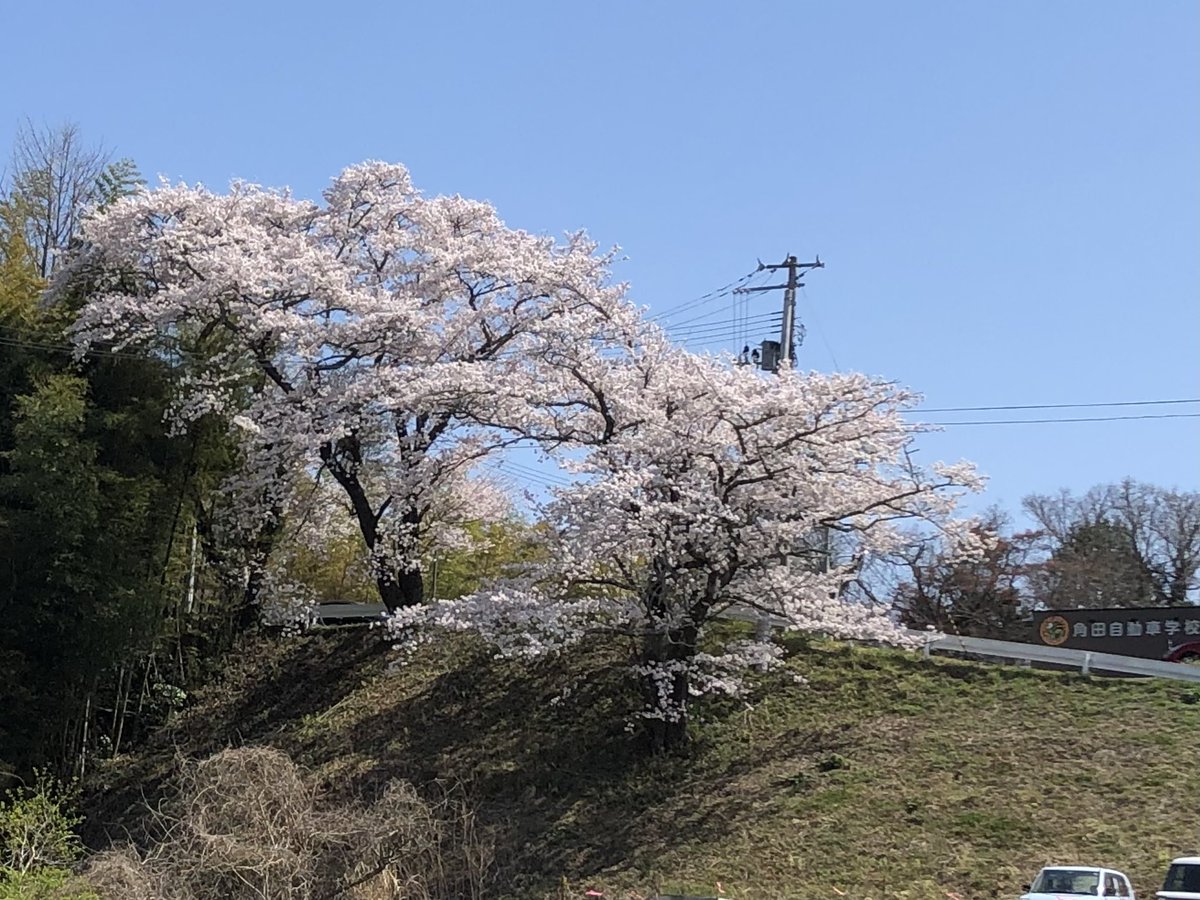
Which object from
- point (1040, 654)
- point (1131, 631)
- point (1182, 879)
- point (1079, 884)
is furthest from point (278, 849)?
point (1131, 631)

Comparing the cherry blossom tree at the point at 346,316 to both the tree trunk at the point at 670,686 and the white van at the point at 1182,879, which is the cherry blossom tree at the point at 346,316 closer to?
the tree trunk at the point at 670,686

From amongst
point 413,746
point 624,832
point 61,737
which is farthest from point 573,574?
point 61,737

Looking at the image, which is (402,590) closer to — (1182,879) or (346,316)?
(346,316)

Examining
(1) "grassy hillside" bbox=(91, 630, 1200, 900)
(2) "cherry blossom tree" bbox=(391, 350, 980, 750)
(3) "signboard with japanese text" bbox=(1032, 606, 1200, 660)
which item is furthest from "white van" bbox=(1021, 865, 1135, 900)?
(3) "signboard with japanese text" bbox=(1032, 606, 1200, 660)

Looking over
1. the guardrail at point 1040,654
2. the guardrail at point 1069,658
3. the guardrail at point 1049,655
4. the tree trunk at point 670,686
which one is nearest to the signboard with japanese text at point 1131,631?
the guardrail at point 1040,654

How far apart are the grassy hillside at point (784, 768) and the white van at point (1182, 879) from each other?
2.47 ft

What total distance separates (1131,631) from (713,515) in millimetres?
10587

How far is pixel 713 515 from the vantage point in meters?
14.5

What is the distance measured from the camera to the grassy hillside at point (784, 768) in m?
12.6

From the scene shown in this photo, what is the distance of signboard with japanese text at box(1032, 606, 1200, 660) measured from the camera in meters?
20.7

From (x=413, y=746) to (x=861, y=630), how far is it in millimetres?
6496

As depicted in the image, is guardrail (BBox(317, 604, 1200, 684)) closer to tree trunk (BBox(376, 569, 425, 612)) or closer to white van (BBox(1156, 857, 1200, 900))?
tree trunk (BBox(376, 569, 425, 612))

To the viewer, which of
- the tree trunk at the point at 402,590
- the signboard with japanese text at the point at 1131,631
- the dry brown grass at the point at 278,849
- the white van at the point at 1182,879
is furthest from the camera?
the signboard with japanese text at the point at 1131,631

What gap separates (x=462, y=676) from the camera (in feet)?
63.7
